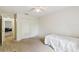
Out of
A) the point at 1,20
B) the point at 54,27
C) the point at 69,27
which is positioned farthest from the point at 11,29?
the point at 69,27

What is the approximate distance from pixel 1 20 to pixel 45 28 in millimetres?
710

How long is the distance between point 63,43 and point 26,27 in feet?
1.99

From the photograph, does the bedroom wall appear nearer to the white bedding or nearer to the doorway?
the white bedding

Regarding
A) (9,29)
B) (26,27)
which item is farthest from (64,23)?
(9,29)

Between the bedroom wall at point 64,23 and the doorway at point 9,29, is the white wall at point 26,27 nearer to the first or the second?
the doorway at point 9,29

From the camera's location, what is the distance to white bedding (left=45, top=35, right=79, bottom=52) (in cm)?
103

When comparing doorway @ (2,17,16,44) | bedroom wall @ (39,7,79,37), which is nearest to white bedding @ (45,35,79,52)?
bedroom wall @ (39,7,79,37)

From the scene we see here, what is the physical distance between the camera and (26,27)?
132cm

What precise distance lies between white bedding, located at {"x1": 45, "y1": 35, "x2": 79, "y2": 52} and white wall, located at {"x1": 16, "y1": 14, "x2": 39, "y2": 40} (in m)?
0.25

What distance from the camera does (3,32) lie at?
4.17ft

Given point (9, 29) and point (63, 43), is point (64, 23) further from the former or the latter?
point (9, 29)

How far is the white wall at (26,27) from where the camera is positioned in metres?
1.25

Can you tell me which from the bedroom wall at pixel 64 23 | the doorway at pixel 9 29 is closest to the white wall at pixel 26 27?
the doorway at pixel 9 29

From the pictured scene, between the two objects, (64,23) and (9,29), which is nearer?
(64,23)
